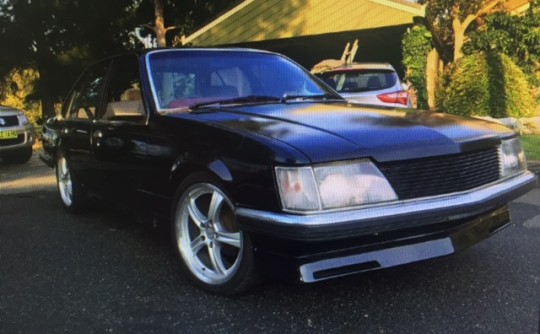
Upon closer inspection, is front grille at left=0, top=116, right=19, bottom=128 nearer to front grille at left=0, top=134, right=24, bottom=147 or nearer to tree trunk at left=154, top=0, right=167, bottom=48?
front grille at left=0, top=134, right=24, bottom=147

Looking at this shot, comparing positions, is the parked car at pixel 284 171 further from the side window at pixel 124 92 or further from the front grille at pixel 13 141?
the front grille at pixel 13 141

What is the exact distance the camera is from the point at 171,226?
3.50 m

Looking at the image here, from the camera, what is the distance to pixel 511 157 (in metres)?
3.46

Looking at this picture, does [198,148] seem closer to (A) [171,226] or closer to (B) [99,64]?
(A) [171,226]

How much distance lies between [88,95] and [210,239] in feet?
8.18

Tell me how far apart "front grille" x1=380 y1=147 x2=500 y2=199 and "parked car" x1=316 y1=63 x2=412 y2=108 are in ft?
17.6

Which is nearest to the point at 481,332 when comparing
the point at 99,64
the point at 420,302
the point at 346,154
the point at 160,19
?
the point at 420,302

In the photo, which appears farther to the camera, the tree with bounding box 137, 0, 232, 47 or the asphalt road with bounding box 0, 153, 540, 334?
the tree with bounding box 137, 0, 232, 47

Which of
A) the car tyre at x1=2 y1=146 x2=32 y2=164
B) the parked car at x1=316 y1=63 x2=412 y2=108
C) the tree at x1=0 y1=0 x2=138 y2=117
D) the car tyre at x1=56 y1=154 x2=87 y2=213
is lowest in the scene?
the car tyre at x1=2 y1=146 x2=32 y2=164

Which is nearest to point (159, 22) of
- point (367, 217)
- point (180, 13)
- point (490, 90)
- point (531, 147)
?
point (180, 13)

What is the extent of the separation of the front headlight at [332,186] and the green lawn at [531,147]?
610cm

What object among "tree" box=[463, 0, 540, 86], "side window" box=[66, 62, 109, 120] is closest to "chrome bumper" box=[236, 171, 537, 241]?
"side window" box=[66, 62, 109, 120]

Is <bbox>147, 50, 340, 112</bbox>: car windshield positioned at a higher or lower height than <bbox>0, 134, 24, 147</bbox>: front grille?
higher

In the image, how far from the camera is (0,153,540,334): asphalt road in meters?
2.84
